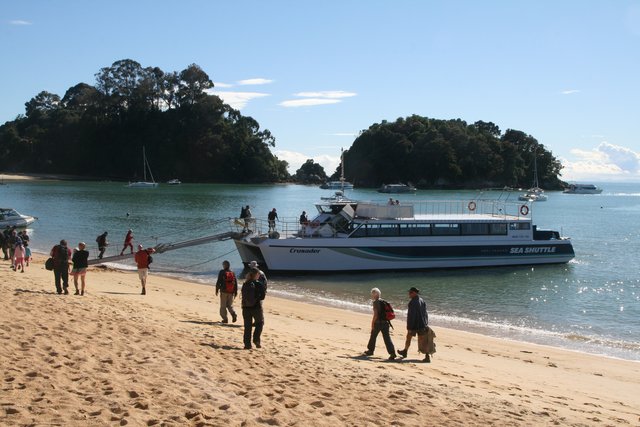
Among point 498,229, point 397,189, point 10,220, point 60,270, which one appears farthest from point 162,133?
point 60,270

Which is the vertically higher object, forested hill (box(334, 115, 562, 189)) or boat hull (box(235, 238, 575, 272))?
forested hill (box(334, 115, 562, 189))

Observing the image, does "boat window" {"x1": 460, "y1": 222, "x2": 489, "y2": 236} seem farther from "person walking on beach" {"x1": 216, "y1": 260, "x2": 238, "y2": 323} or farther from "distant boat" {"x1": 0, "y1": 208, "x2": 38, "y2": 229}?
"distant boat" {"x1": 0, "y1": 208, "x2": 38, "y2": 229}

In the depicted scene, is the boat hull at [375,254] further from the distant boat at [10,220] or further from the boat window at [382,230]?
the distant boat at [10,220]

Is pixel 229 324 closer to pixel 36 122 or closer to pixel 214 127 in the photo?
pixel 214 127

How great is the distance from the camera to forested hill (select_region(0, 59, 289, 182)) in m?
154

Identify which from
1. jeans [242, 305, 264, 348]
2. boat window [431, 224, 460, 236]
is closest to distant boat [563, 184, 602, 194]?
boat window [431, 224, 460, 236]

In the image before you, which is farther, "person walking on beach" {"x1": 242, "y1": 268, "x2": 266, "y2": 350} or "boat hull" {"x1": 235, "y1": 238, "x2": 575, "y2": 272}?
"boat hull" {"x1": 235, "y1": 238, "x2": 575, "y2": 272}

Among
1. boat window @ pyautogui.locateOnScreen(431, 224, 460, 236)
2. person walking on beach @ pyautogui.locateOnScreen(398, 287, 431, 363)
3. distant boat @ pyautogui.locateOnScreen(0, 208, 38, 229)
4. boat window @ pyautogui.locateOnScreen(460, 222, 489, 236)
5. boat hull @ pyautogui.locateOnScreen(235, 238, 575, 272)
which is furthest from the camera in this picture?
distant boat @ pyautogui.locateOnScreen(0, 208, 38, 229)

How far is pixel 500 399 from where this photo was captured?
1080 cm

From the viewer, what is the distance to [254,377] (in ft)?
35.0

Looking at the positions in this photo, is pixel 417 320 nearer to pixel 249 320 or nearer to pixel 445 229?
pixel 249 320

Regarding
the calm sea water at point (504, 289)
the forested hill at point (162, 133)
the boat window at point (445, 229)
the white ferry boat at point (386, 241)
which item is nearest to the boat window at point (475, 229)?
the white ferry boat at point (386, 241)

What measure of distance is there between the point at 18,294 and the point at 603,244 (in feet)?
150

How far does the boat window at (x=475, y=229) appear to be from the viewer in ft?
113
